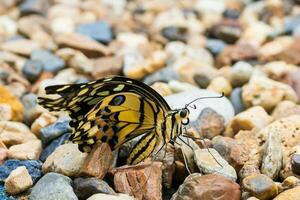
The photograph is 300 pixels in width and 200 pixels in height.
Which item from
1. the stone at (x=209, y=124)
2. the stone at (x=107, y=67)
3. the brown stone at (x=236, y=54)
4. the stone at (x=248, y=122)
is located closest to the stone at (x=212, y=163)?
the stone at (x=209, y=124)

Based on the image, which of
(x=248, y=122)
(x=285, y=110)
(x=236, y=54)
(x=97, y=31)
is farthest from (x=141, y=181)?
(x=97, y=31)

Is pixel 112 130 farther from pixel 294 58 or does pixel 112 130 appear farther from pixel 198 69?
pixel 294 58

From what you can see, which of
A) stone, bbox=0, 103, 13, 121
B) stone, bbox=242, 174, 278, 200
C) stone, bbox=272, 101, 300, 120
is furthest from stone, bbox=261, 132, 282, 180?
stone, bbox=0, 103, 13, 121

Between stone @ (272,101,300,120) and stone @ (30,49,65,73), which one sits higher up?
stone @ (30,49,65,73)

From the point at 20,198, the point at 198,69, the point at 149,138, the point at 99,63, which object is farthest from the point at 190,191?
the point at 99,63

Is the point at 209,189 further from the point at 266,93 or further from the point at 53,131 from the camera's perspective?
the point at 266,93

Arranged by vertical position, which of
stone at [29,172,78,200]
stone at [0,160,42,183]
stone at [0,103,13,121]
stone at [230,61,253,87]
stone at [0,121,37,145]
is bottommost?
stone at [29,172,78,200]

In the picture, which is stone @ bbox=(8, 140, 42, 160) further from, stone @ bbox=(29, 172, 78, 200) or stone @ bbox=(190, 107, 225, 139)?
stone @ bbox=(190, 107, 225, 139)
